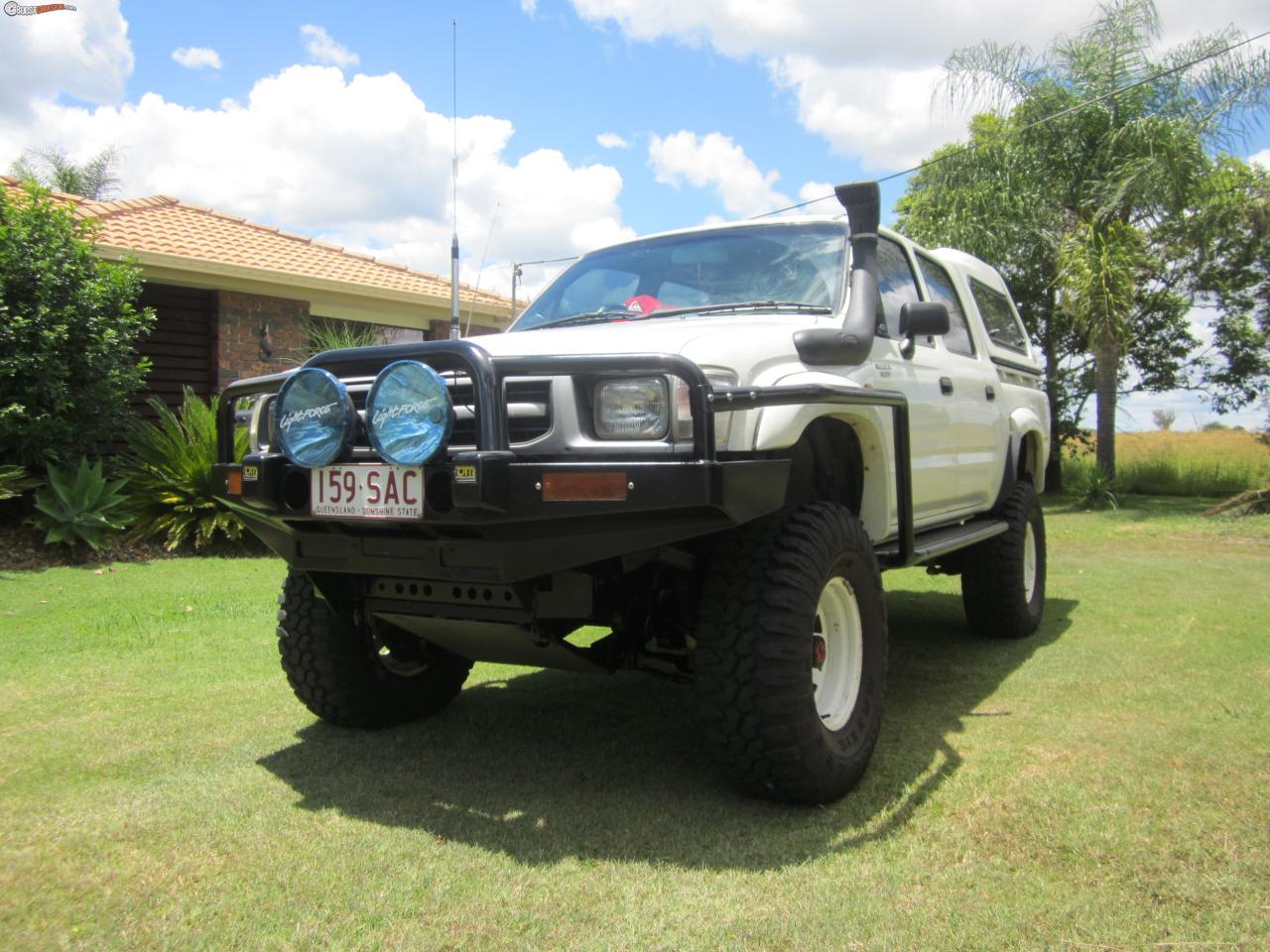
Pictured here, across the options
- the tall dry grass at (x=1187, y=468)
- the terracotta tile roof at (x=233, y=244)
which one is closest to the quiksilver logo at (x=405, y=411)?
the terracotta tile roof at (x=233, y=244)

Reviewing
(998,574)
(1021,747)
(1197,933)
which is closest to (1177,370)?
(998,574)

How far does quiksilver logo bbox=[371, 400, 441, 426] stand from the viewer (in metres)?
2.88

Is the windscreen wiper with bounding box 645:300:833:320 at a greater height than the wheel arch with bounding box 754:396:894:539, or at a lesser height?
greater

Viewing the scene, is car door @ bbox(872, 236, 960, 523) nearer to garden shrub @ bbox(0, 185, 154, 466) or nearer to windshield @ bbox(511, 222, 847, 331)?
windshield @ bbox(511, 222, 847, 331)

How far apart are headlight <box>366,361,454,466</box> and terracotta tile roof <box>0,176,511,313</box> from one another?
848 cm

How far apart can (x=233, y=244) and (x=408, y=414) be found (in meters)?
11.4

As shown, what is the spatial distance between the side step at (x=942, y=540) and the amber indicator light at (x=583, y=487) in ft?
4.82

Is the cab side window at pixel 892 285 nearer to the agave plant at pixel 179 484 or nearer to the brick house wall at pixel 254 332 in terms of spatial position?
the agave plant at pixel 179 484

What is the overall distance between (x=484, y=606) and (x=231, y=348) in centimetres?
1006

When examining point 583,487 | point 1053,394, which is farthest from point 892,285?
point 1053,394

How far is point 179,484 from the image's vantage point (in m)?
9.24

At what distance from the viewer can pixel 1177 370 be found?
62.8ft

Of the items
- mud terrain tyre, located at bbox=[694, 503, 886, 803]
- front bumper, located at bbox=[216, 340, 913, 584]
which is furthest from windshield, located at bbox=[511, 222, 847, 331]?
mud terrain tyre, located at bbox=[694, 503, 886, 803]

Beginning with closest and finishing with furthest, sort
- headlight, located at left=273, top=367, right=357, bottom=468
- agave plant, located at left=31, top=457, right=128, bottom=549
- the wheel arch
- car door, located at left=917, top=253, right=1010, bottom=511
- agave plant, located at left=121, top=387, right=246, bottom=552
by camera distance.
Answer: headlight, located at left=273, top=367, right=357, bottom=468
the wheel arch
car door, located at left=917, top=253, right=1010, bottom=511
agave plant, located at left=31, top=457, right=128, bottom=549
agave plant, located at left=121, top=387, right=246, bottom=552
